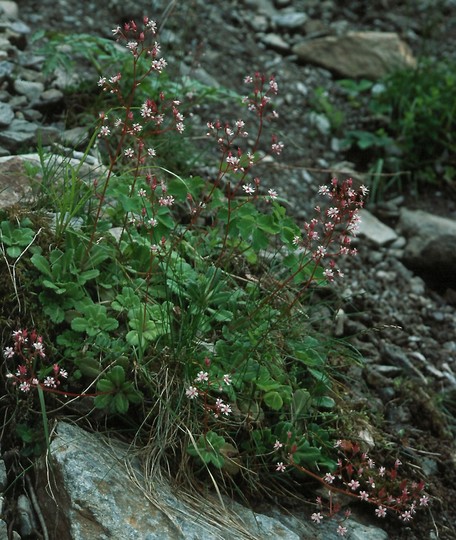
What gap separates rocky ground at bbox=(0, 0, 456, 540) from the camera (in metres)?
3.77

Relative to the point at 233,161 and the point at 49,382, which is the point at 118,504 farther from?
the point at 233,161

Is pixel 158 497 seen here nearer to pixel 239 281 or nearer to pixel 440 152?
pixel 239 281

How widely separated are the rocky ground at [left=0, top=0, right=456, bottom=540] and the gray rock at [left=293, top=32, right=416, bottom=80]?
0.28ft

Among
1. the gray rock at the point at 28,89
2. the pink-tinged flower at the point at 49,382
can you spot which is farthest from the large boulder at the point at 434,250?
the pink-tinged flower at the point at 49,382

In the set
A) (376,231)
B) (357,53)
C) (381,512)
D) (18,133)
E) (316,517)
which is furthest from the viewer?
(357,53)

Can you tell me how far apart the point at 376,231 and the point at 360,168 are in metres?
0.62

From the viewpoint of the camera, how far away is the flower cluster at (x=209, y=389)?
2848 mm

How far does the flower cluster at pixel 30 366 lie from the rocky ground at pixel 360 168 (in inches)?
50.0

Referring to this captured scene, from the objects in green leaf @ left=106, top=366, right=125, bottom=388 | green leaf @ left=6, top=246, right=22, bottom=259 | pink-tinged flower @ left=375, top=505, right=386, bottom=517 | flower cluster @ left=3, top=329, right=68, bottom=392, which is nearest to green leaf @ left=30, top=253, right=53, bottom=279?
green leaf @ left=6, top=246, right=22, bottom=259

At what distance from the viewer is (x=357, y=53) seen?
627 cm

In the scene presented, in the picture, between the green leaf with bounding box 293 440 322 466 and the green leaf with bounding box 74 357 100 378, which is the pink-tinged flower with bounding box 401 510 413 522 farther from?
the green leaf with bounding box 74 357 100 378

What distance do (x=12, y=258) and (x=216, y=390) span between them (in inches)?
38.2

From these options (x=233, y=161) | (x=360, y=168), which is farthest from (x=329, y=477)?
(x=360, y=168)

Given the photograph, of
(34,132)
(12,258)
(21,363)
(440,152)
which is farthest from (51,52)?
(440,152)
